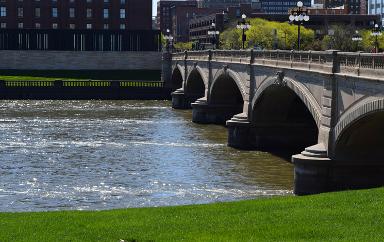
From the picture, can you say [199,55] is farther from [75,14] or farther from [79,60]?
[75,14]

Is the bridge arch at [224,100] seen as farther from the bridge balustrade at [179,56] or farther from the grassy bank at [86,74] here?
the grassy bank at [86,74]

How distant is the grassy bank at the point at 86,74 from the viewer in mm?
131625

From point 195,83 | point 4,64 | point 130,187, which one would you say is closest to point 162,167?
point 130,187

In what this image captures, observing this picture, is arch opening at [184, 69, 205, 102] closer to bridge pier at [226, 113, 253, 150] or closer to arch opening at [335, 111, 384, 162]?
bridge pier at [226, 113, 253, 150]

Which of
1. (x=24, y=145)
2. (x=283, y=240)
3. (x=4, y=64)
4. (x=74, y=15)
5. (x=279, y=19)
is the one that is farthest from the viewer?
(x=279, y=19)

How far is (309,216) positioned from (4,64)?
11838 cm

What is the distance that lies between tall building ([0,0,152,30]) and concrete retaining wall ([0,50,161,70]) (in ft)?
55.8

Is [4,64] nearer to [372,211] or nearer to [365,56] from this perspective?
[365,56]

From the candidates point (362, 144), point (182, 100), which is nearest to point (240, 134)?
point (362, 144)

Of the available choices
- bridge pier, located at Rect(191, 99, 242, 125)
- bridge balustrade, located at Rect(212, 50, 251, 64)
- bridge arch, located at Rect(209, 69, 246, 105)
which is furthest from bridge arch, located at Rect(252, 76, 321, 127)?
bridge pier, located at Rect(191, 99, 242, 125)

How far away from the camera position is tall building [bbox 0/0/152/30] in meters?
154

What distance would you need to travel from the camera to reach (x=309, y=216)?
79.2 ft

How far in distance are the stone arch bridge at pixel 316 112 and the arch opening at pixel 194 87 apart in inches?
784

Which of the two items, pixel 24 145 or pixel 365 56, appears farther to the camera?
pixel 24 145
